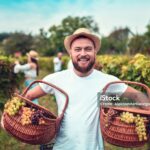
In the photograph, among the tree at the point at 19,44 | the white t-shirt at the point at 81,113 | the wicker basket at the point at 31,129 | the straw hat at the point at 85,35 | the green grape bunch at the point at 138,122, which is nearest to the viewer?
the green grape bunch at the point at 138,122

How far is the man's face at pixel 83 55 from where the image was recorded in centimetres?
330

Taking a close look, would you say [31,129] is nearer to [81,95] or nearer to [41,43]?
[81,95]

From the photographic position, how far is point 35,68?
10.5m

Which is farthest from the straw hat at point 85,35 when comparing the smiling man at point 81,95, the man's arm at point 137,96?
the man's arm at point 137,96

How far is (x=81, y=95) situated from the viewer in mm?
3348

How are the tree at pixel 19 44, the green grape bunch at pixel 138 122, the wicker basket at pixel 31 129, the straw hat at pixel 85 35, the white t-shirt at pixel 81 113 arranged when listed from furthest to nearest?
the tree at pixel 19 44, the straw hat at pixel 85 35, the white t-shirt at pixel 81 113, the wicker basket at pixel 31 129, the green grape bunch at pixel 138 122

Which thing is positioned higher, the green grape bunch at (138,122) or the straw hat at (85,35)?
the straw hat at (85,35)

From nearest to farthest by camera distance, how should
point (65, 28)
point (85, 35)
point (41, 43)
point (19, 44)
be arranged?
point (85, 35), point (19, 44), point (41, 43), point (65, 28)

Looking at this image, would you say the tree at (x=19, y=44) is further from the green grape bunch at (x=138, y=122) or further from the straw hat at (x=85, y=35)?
the green grape bunch at (x=138, y=122)

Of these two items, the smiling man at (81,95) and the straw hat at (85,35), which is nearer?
the smiling man at (81,95)

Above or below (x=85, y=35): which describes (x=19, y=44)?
above

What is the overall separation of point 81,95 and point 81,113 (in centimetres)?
15

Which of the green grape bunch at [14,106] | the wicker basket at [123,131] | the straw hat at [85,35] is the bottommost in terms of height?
the wicker basket at [123,131]

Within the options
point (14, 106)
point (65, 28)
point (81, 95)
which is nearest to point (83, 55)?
point (81, 95)
